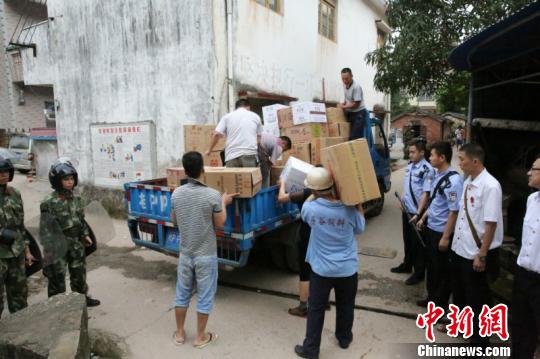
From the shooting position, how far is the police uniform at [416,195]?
420 cm

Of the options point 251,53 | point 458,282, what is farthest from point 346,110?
point 458,282

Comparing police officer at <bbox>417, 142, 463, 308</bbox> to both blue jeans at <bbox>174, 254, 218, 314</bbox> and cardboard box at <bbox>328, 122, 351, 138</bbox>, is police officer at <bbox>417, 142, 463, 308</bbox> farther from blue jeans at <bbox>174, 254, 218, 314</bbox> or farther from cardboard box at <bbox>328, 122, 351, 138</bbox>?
cardboard box at <bbox>328, 122, 351, 138</bbox>

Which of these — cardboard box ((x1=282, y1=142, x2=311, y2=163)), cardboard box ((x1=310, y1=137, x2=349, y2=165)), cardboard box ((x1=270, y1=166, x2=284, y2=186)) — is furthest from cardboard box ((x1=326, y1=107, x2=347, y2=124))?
cardboard box ((x1=270, y1=166, x2=284, y2=186))

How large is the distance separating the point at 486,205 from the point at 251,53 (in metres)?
5.91

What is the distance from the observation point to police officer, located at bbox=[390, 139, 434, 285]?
4151 mm

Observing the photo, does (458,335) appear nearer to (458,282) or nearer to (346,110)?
(458,282)

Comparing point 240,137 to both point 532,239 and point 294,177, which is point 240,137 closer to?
point 294,177

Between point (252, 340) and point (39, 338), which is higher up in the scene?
point (39, 338)

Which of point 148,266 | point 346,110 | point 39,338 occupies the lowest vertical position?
point 148,266

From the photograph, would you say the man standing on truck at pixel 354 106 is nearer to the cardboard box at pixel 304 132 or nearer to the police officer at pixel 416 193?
the cardboard box at pixel 304 132

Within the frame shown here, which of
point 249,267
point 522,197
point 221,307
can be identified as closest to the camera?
point 221,307

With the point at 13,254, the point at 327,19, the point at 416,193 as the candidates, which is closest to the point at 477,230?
the point at 416,193

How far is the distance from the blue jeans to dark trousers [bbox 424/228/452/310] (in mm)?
2014

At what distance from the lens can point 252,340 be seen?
340 centimetres
